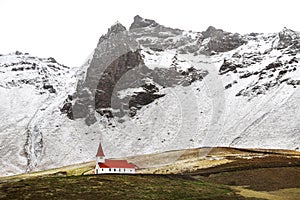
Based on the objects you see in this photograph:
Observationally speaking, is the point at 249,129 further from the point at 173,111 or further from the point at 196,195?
the point at 196,195

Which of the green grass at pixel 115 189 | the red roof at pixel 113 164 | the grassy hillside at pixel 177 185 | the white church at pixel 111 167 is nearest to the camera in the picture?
the green grass at pixel 115 189

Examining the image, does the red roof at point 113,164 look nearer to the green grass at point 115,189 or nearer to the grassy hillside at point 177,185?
the grassy hillside at point 177,185

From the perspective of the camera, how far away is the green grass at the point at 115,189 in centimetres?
5756

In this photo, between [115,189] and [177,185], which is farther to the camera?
[177,185]

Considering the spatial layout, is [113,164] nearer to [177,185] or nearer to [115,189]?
[177,185]

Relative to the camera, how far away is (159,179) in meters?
73.9

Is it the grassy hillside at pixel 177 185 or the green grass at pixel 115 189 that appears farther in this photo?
the grassy hillside at pixel 177 185

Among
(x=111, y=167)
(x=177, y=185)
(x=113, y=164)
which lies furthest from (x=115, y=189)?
(x=113, y=164)

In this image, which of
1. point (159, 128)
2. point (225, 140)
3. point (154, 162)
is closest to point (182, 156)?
point (154, 162)

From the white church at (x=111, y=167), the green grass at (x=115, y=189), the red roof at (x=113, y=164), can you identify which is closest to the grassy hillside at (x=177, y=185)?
the green grass at (x=115, y=189)

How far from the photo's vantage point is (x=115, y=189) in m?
62.8

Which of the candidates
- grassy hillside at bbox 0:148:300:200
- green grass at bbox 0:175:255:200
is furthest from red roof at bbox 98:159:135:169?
green grass at bbox 0:175:255:200

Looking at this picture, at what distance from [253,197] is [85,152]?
4787 inches

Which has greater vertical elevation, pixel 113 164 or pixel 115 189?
pixel 113 164
